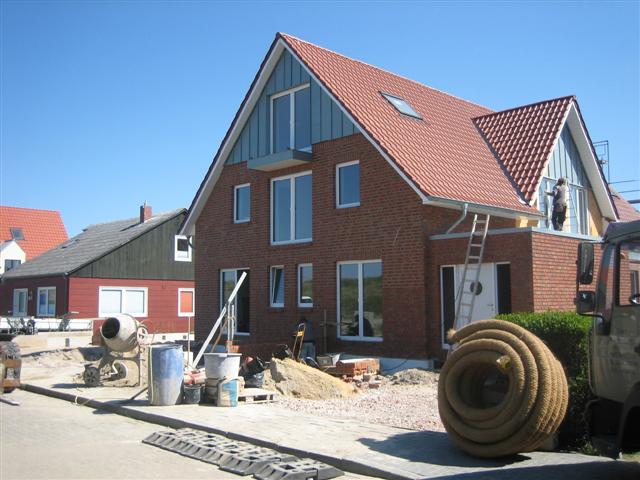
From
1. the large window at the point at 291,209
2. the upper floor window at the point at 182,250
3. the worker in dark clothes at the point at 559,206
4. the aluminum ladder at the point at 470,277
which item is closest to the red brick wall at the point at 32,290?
the upper floor window at the point at 182,250

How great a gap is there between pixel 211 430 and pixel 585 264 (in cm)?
572

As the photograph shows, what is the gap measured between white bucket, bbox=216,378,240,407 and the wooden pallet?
32 cm

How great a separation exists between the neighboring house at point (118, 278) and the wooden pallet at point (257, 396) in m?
22.2

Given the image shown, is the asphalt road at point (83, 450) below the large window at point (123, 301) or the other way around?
below

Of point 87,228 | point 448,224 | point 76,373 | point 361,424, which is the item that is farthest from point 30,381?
point 87,228

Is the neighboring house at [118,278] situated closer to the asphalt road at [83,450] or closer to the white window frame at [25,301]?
the white window frame at [25,301]

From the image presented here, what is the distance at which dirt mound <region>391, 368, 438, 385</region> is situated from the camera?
1373 centimetres

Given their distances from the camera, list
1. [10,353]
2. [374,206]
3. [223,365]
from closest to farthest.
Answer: [223,365] < [10,353] < [374,206]

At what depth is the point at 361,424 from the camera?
9.53 m

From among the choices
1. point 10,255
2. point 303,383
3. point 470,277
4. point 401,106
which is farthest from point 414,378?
point 10,255

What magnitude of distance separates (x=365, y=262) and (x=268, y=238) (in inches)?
153

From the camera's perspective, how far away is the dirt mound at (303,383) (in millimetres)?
12609

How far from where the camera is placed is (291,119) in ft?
63.0

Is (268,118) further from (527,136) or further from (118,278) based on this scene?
(118,278)
